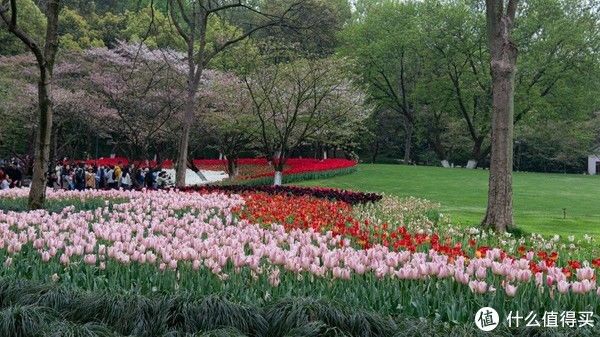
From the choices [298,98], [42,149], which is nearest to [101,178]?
[298,98]

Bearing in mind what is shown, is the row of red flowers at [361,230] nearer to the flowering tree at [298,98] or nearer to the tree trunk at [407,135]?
the flowering tree at [298,98]

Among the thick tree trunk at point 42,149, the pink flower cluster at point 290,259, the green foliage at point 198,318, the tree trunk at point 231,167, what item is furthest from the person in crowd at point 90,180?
the green foliage at point 198,318

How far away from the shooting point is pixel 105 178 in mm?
24203

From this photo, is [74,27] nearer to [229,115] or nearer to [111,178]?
[229,115]

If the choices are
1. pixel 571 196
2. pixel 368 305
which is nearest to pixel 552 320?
pixel 368 305

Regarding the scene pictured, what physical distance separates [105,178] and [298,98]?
8074 millimetres

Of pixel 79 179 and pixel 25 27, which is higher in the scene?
pixel 25 27

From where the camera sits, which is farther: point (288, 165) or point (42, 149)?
point (288, 165)

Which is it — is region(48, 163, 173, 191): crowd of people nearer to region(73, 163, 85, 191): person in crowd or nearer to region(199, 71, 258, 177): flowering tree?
region(73, 163, 85, 191): person in crowd

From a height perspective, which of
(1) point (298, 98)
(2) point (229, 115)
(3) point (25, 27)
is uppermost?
(3) point (25, 27)

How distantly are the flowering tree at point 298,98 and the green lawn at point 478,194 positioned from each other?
2609 mm

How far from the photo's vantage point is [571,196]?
23.0 meters

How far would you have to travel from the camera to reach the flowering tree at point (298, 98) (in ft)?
75.0

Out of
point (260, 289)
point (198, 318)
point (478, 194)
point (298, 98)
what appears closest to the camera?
point (198, 318)
